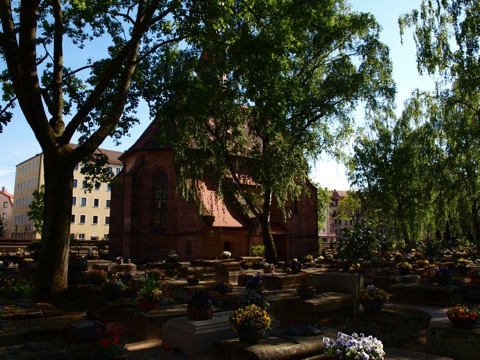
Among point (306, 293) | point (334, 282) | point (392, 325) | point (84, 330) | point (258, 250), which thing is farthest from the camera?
point (258, 250)

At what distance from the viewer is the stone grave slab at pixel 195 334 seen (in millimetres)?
7176

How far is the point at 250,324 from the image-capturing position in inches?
249

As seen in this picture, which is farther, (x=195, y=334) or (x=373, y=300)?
(x=373, y=300)

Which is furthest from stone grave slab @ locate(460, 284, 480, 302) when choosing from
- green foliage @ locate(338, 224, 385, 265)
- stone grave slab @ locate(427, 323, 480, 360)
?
stone grave slab @ locate(427, 323, 480, 360)

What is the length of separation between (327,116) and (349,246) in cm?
1393

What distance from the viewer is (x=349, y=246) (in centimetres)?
935

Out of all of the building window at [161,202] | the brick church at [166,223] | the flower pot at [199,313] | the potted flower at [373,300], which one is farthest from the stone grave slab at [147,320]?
the building window at [161,202]

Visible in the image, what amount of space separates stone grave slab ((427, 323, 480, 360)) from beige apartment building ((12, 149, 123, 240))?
63.0 m

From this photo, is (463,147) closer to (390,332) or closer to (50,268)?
(390,332)

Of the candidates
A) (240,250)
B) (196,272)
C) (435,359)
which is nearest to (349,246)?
(435,359)

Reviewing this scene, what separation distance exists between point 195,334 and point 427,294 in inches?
375

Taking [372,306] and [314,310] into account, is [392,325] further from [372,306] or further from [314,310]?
[314,310]

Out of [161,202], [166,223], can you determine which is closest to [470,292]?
Result: [166,223]

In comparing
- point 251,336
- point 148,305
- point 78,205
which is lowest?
point 148,305
